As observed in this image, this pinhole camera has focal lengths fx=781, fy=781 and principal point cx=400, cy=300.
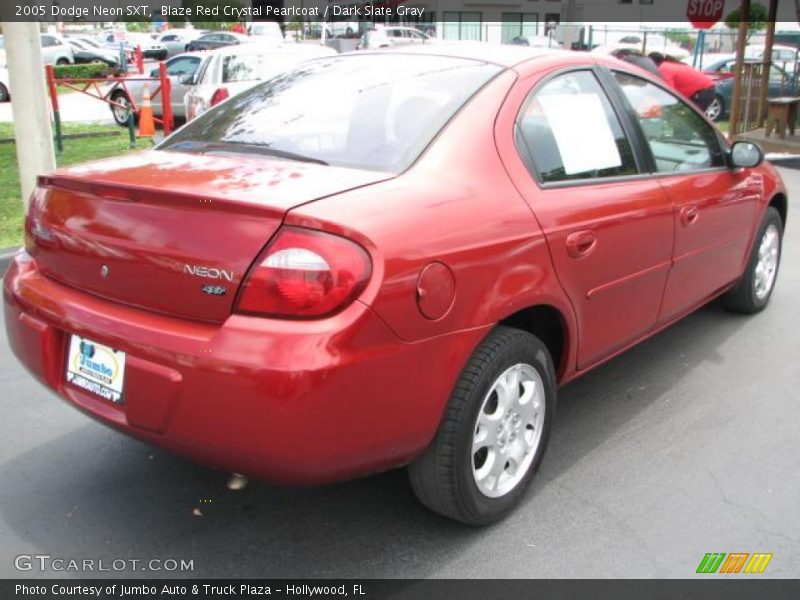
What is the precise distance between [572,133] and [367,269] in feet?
4.60

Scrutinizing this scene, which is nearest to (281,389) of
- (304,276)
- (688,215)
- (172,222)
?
(304,276)

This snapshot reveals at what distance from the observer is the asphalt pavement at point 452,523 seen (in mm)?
2650

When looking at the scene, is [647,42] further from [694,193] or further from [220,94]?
[694,193]

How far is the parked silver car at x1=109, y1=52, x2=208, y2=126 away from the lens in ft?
50.9

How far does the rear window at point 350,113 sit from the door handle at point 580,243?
65 cm

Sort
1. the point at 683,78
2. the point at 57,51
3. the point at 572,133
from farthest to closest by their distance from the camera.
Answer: the point at 57,51 < the point at 683,78 < the point at 572,133

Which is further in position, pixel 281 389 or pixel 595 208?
pixel 595 208

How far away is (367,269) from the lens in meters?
2.23

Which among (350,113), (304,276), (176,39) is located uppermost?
(176,39)

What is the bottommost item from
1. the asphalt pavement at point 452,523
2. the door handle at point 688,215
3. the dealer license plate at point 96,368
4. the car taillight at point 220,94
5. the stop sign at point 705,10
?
the asphalt pavement at point 452,523

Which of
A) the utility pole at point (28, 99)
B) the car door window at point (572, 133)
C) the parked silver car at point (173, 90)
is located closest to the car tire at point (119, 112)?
the parked silver car at point (173, 90)

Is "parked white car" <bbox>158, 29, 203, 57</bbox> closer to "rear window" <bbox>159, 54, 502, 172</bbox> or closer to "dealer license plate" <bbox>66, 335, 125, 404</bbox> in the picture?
"rear window" <bbox>159, 54, 502, 172</bbox>

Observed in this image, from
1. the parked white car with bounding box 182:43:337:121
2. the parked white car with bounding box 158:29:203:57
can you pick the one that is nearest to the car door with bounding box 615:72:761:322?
the parked white car with bounding box 182:43:337:121
